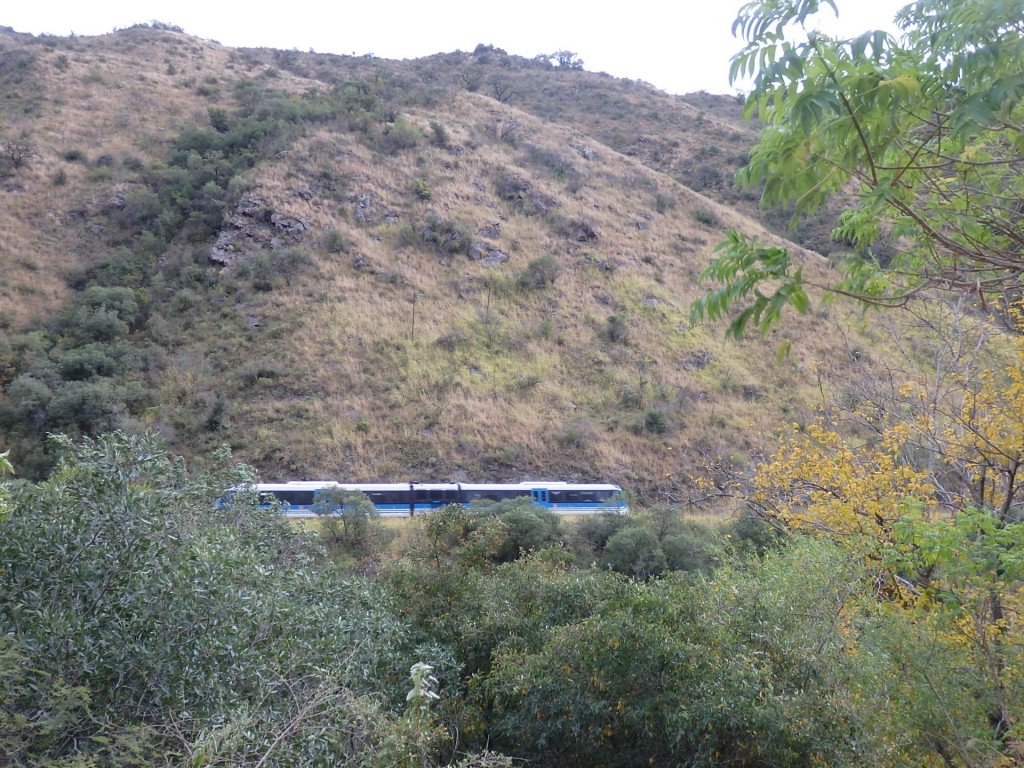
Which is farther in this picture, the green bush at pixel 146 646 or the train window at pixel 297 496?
the train window at pixel 297 496

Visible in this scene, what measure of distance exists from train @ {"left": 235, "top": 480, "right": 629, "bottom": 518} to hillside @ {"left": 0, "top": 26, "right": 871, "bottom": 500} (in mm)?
1988

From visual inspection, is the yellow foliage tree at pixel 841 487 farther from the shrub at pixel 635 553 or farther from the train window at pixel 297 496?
the train window at pixel 297 496

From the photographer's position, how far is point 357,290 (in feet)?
99.1

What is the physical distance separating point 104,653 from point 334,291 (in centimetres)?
2611

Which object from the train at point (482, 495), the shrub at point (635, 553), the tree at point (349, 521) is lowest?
the train at point (482, 495)

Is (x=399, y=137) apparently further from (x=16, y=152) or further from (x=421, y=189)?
(x=16, y=152)

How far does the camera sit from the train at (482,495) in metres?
21.1

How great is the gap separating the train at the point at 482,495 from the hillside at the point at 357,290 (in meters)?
1.99

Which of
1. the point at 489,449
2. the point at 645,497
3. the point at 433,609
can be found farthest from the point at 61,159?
the point at 433,609

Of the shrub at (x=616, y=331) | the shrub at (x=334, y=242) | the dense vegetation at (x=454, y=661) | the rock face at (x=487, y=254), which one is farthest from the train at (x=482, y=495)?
the rock face at (x=487, y=254)

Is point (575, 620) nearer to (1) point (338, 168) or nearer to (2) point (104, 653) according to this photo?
(2) point (104, 653)

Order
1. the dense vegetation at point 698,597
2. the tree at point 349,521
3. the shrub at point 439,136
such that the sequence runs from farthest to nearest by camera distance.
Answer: the shrub at point 439,136 → the tree at point 349,521 → the dense vegetation at point 698,597

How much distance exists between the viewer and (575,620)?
294 inches

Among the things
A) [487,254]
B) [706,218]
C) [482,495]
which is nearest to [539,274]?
[487,254]
